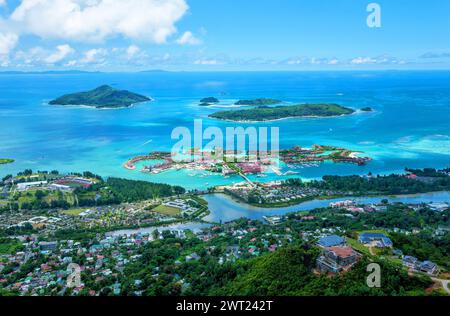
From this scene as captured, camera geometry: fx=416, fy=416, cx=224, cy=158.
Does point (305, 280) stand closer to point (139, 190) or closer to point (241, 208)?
point (241, 208)

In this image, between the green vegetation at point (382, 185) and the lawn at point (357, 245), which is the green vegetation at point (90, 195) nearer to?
the green vegetation at point (382, 185)

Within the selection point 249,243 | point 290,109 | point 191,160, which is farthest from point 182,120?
point 249,243

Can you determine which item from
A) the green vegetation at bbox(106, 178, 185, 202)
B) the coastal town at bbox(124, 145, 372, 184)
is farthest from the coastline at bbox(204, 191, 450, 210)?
the coastal town at bbox(124, 145, 372, 184)

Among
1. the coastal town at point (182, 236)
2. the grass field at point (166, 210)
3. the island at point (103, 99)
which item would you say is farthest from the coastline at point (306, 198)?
the island at point (103, 99)

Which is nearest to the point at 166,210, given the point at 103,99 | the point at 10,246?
the point at 10,246

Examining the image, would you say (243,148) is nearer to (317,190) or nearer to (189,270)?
(317,190)
